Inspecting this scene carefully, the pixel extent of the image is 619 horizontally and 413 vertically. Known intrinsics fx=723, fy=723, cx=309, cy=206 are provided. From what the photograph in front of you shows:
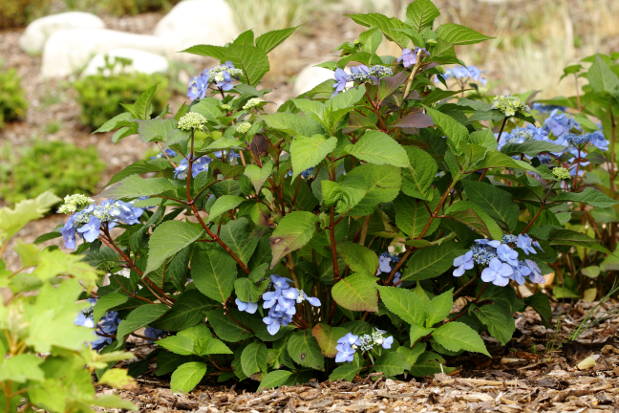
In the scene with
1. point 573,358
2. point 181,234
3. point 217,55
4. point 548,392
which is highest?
point 217,55

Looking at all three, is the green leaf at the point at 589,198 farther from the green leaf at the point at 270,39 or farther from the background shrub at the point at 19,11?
the background shrub at the point at 19,11

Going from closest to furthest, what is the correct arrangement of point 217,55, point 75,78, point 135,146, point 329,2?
point 217,55
point 135,146
point 75,78
point 329,2

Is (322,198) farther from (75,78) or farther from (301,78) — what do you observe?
(75,78)

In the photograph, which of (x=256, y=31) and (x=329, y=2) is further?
(x=329, y=2)

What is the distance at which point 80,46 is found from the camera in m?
7.40

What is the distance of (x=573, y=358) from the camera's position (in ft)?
7.74

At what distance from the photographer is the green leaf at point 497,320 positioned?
2125 millimetres

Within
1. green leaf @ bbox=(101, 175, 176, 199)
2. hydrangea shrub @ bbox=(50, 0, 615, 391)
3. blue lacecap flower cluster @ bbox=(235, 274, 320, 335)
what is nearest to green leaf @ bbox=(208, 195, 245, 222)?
hydrangea shrub @ bbox=(50, 0, 615, 391)

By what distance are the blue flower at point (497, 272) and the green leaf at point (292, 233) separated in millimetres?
493

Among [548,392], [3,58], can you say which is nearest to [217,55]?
[548,392]

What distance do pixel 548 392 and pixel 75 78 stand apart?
6372 mm

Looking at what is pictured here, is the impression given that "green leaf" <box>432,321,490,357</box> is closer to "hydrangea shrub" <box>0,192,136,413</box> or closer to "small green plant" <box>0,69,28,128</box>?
"hydrangea shrub" <box>0,192,136,413</box>

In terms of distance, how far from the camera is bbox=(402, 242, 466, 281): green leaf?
2121 millimetres

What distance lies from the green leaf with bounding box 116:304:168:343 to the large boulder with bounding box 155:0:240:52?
5.84 m
